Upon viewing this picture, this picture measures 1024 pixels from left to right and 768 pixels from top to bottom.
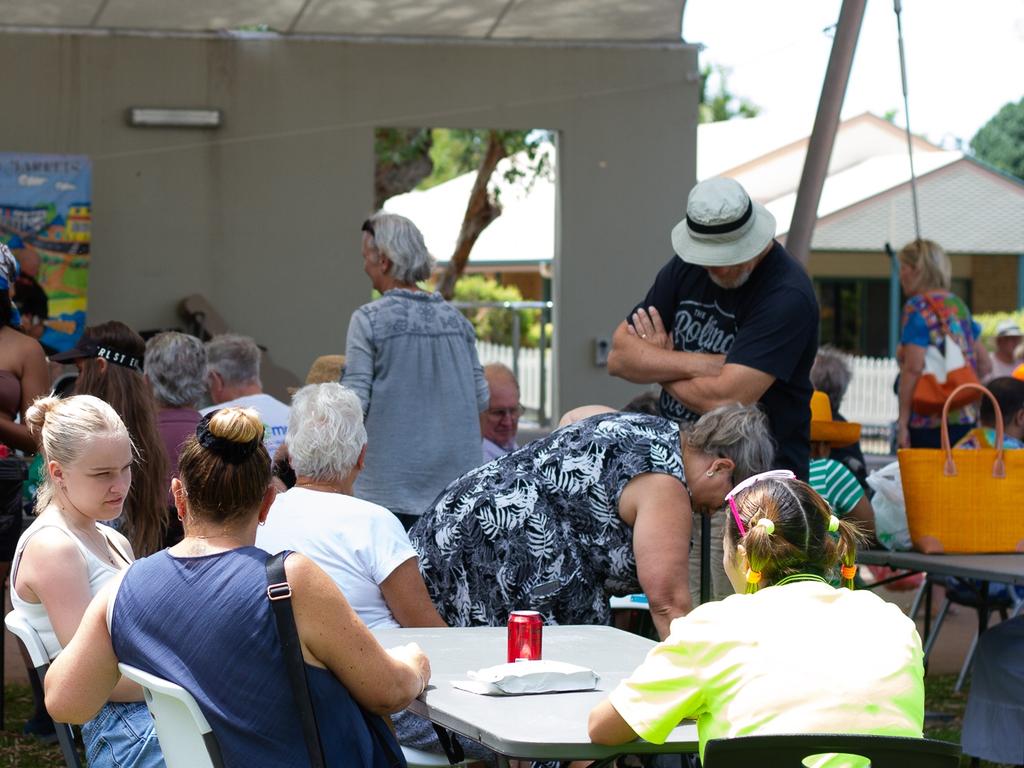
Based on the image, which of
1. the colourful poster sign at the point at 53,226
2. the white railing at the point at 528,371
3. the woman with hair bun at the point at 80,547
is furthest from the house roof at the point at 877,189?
the woman with hair bun at the point at 80,547

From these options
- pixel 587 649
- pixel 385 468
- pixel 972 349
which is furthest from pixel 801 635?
pixel 972 349

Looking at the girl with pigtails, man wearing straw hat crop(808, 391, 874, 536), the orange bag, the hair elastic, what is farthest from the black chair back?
the orange bag

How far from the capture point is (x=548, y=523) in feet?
11.5

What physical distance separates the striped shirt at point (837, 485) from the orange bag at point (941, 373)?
1674mm

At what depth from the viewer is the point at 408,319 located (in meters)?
4.89

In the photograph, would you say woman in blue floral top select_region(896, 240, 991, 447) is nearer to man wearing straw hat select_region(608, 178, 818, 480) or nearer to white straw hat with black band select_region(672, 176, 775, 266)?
man wearing straw hat select_region(608, 178, 818, 480)

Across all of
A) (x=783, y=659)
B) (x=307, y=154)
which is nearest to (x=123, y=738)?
(x=783, y=659)

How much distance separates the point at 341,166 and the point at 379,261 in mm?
3249

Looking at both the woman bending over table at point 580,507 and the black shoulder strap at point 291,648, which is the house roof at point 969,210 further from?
the black shoulder strap at point 291,648

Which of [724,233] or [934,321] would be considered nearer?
[724,233]

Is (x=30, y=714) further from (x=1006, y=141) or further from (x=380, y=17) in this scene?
(x=1006, y=141)

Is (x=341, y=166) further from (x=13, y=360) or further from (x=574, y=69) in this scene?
(x=13, y=360)

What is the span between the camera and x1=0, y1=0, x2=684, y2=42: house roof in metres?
7.58

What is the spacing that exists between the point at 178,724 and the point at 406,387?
244cm
